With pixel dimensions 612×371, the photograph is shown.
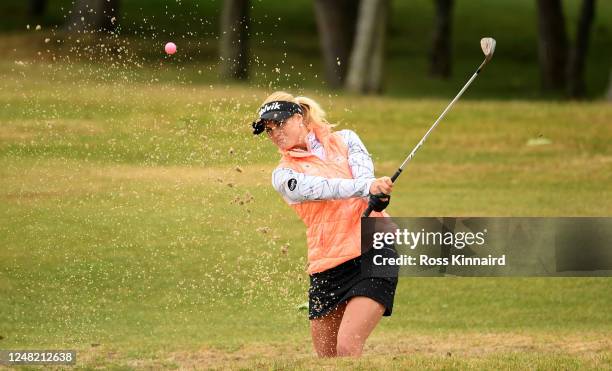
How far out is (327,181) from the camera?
7645mm

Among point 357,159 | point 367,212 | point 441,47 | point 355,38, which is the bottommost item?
point 367,212

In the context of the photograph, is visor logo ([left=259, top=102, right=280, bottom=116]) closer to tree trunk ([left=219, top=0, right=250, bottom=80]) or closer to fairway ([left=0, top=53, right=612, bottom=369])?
fairway ([left=0, top=53, right=612, bottom=369])

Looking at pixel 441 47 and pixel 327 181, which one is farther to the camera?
pixel 441 47

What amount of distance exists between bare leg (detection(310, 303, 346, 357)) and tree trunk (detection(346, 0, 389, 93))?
64.9 ft

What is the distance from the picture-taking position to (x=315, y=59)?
39.8 metres

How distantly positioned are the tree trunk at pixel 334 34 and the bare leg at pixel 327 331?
22.9 meters

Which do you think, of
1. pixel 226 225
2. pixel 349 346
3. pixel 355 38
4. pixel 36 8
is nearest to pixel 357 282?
pixel 349 346

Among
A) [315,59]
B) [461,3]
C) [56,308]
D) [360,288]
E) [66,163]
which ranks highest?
[461,3]

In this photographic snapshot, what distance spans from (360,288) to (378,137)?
13.5 m

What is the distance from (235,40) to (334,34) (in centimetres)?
289

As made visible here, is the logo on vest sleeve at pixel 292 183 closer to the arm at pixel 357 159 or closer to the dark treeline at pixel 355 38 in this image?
the arm at pixel 357 159

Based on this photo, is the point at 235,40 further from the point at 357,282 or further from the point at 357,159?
the point at 357,282

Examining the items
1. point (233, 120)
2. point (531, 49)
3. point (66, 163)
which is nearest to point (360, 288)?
point (66, 163)

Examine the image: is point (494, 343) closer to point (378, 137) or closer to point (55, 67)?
point (378, 137)
